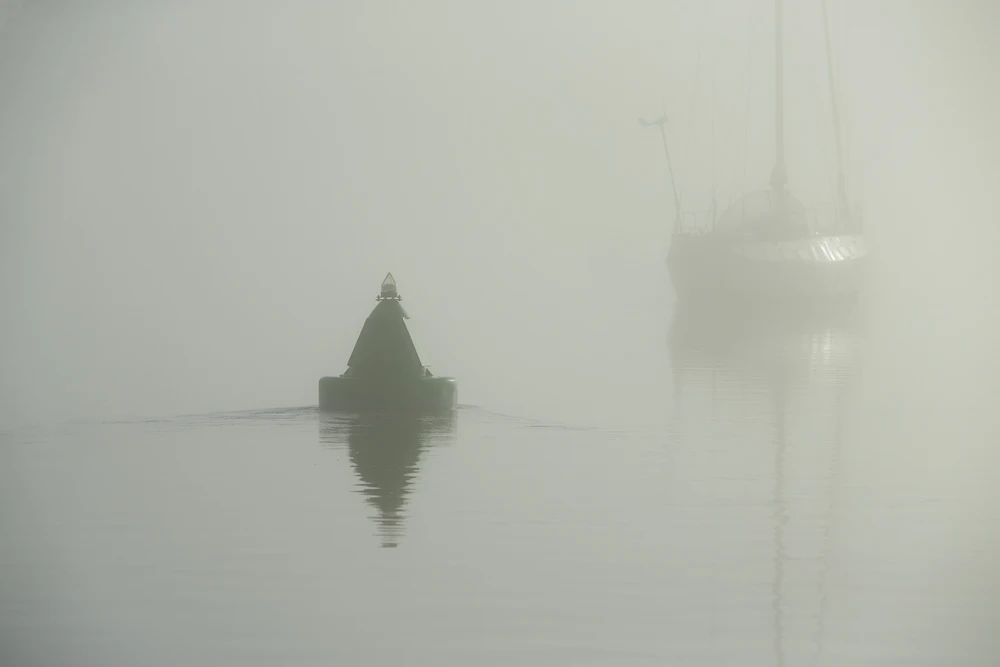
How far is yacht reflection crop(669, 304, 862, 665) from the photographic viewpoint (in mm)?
26250

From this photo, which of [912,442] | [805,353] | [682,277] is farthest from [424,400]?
[682,277]

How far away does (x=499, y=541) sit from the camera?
25.2 meters

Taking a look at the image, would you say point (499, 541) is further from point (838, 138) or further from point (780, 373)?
point (838, 138)

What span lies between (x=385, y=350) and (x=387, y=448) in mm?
8463

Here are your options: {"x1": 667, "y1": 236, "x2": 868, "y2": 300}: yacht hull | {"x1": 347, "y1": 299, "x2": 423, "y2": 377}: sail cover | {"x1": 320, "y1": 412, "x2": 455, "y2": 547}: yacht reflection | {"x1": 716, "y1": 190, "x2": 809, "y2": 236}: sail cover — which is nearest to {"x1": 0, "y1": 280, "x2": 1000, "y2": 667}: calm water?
{"x1": 320, "y1": 412, "x2": 455, "y2": 547}: yacht reflection

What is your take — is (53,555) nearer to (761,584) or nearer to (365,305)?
(761,584)

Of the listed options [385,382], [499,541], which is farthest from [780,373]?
[499,541]

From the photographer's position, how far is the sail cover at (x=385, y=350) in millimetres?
45812

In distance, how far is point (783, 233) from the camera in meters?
142

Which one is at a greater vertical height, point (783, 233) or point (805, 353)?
point (783, 233)

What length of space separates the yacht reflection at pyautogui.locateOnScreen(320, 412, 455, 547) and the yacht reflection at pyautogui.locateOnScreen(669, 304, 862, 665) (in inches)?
256

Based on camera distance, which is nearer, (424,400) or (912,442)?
(912,442)

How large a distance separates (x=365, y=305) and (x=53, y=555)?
118m

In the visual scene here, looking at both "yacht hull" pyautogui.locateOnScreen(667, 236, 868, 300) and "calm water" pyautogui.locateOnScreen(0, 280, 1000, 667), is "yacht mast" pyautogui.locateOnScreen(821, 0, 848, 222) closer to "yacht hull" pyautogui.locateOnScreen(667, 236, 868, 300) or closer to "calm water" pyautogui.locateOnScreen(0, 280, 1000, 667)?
"yacht hull" pyautogui.locateOnScreen(667, 236, 868, 300)
